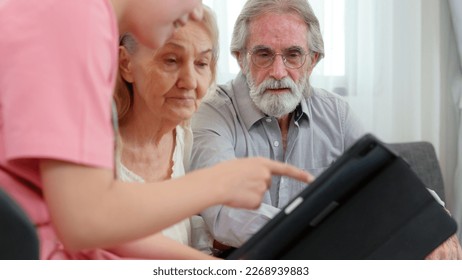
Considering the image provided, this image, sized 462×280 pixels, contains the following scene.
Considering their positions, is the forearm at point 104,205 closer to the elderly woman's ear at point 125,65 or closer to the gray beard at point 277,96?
the elderly woman's ear at point 125,65

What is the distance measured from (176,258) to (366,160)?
288 mm

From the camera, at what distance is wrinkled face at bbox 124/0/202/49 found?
0.56m

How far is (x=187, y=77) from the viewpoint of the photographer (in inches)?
34.4

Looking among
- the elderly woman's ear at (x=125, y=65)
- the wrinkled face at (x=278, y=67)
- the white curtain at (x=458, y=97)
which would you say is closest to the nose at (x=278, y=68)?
the wrinkled face at (x=278, y=67)

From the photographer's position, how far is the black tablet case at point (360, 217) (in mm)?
526

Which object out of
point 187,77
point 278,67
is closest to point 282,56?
Result: point 278,67

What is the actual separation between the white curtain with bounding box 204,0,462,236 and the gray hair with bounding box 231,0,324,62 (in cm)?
23

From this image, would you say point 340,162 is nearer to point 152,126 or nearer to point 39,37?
point 39,37

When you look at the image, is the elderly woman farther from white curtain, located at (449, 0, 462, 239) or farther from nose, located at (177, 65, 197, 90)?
white curtain, located at (449, 0, 462, 239)

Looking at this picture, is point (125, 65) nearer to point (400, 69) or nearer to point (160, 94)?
point (160, 94)

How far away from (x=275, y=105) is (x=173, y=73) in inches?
11.1

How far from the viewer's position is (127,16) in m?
0.58

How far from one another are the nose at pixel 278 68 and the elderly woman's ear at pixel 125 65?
324mm

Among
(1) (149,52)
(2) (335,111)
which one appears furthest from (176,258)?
(2) (335,111)
